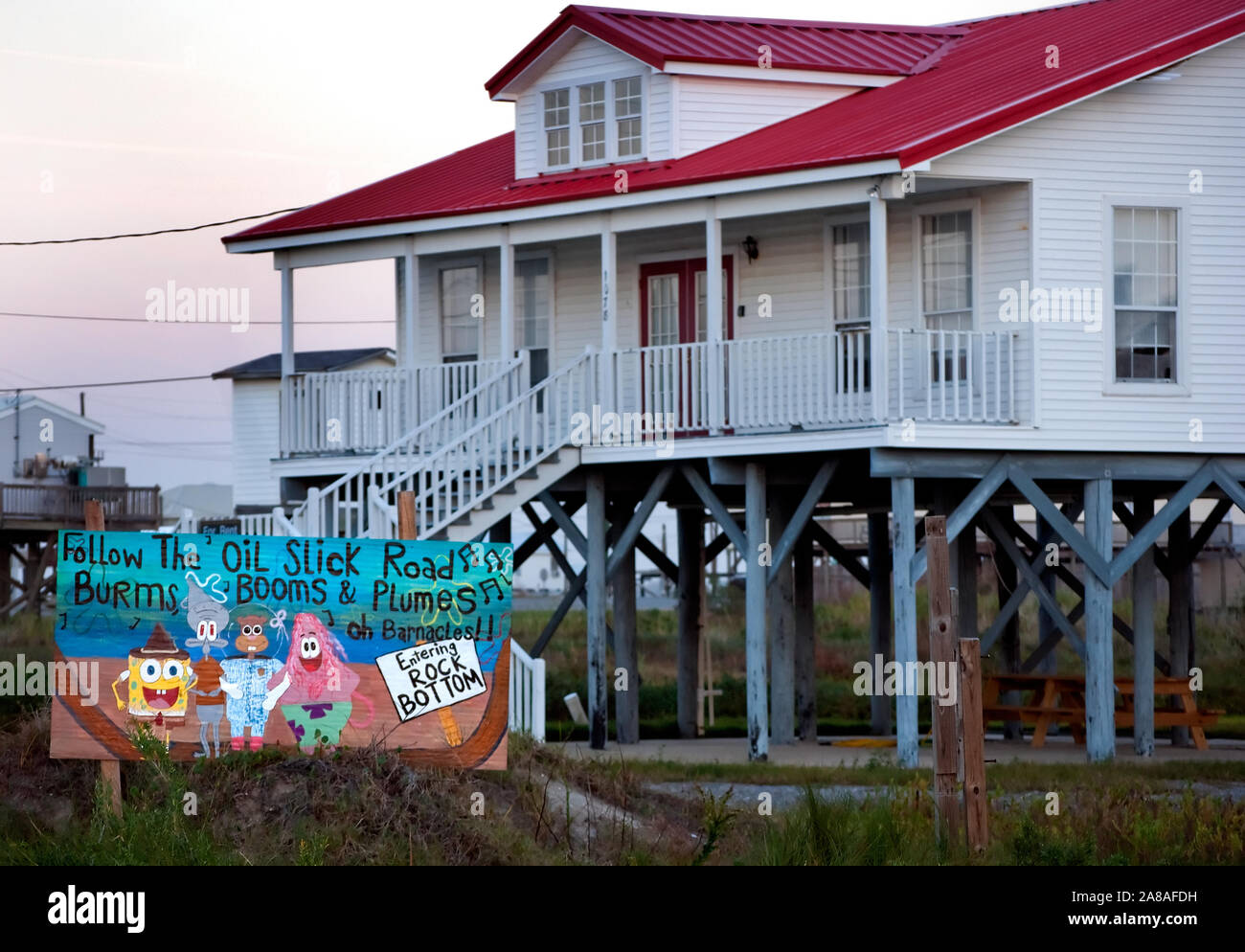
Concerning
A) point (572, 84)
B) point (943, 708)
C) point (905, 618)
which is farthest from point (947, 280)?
point (943, 708)

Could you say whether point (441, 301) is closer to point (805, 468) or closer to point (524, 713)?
point (805, 468)

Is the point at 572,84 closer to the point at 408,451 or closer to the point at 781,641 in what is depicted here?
the point at 408,451

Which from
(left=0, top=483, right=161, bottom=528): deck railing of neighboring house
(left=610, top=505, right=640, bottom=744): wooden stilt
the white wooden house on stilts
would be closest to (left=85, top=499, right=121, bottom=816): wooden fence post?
the white wooden house on stilts

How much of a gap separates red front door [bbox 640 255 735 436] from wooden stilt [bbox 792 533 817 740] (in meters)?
3.88

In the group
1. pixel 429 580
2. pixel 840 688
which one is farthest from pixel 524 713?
pixel 840 688

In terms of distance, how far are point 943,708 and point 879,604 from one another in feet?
47.2

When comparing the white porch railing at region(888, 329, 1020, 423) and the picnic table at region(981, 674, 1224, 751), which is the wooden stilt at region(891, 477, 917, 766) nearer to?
the white porch railing at region(888, 329, 1020, 423)

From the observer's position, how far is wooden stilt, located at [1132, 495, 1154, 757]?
2267 cm

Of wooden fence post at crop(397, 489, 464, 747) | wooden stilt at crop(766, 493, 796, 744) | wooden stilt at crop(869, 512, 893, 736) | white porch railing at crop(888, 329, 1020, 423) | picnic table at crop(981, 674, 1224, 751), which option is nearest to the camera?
wooden fence post at crop(397, 489, 464, 747)

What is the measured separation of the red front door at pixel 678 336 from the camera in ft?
73.8

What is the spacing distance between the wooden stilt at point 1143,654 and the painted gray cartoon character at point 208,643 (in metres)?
12.5

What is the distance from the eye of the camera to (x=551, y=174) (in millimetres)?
25781

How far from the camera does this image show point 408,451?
73.5ft
